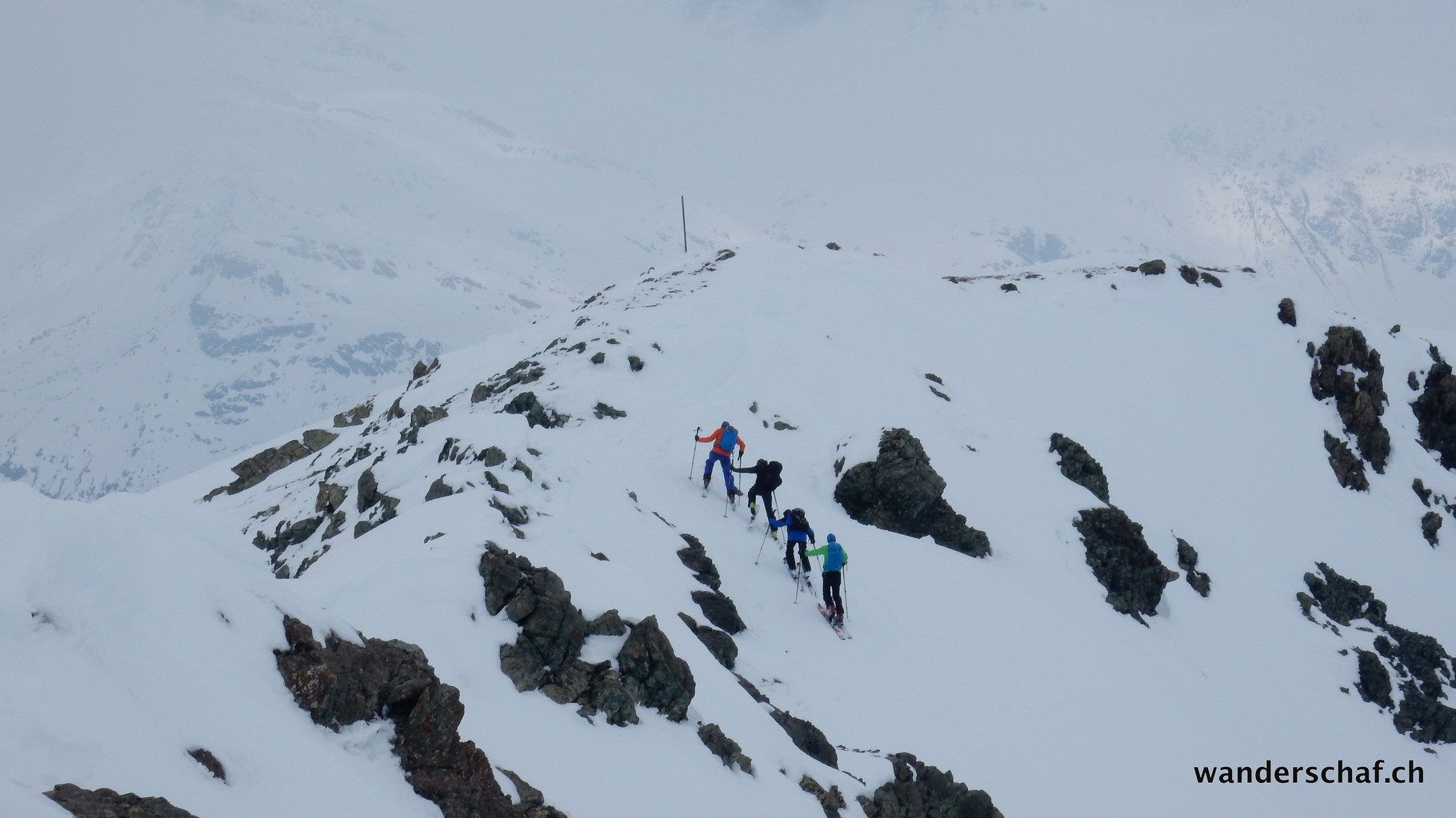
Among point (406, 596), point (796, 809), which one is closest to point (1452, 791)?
point (796, 809)

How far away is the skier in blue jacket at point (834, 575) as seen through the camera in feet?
53.5

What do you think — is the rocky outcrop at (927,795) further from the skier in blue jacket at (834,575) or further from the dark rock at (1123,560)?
the dark rock at (1123,560)

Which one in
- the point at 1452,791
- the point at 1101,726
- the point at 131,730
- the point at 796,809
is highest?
the point at 131,730

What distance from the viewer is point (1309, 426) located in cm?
3544

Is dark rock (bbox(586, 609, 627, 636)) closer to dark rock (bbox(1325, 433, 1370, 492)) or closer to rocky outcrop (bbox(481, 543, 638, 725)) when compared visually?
rocky outcrop (bbox(481, 543, 638, 725))

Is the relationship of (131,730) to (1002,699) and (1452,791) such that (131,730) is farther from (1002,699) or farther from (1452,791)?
(1452,791)

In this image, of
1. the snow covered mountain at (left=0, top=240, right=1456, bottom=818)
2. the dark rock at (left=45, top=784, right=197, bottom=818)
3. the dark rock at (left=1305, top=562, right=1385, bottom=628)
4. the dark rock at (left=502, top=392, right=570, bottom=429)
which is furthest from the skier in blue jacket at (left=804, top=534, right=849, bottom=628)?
the dark rock at (left=1305, top=562, right=1385, bottom=628)

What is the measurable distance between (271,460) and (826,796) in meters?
25.9

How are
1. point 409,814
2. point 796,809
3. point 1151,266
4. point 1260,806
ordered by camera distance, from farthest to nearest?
point 1151,266 → point 1260,806 → point 796,809 → point 409,814

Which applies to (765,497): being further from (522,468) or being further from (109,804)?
(109,804)

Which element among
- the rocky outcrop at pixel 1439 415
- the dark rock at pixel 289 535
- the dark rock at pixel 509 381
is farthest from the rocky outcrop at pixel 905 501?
the rocky outcrop at pixel 1439 415

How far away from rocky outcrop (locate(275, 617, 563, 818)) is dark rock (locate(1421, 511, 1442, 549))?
123 ft

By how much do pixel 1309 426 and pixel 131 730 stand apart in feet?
133

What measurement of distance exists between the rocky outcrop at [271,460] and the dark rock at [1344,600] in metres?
33.6
